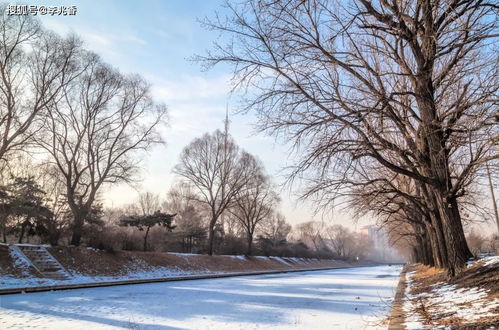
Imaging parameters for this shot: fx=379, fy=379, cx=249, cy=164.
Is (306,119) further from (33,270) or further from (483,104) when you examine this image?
(33,270)

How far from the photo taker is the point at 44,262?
64.0ft

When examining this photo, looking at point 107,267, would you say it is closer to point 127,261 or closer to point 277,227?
point 127,261

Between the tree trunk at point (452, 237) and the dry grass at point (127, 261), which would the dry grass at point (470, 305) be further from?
the dry grass at point (127, 261)

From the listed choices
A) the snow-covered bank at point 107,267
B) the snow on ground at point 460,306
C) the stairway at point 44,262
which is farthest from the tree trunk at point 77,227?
the snow on ground at point 460,306

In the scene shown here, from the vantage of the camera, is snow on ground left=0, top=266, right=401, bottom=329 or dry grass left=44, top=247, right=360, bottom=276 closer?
snow on ground left=0, top=266, right=401, bottom=329

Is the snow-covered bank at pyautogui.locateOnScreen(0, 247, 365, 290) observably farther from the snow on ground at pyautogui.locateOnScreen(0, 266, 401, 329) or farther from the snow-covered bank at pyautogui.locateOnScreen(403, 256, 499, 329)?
the snow-covered bank at pyautogui.locateOnScreen(403, 256, 499, 329)

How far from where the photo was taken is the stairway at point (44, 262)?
60.2 feet

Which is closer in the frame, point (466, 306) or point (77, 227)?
point (466, 306)

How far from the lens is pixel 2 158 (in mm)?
20078

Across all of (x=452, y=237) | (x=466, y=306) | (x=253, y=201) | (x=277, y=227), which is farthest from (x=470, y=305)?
(x=277, y=227)

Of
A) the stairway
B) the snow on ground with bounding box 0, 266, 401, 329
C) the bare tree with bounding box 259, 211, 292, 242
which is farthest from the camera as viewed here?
the bare tree with bounding box 259, 211, 292, 242

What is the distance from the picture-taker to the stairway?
18.4 meters

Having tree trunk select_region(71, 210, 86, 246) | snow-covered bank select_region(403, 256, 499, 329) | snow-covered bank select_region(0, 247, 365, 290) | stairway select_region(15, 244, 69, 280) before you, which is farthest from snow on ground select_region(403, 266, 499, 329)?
tree trunk select_region(71, 210, 86, 246)

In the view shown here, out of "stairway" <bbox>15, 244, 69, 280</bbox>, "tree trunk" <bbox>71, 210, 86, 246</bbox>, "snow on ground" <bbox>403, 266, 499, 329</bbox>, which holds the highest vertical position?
"tree trunk" <bbox>71, 210, 86, 246</bbox>
